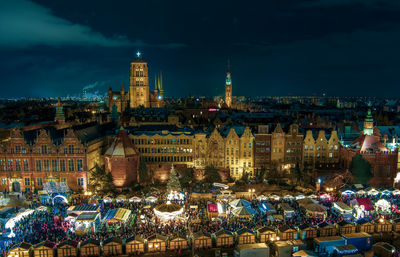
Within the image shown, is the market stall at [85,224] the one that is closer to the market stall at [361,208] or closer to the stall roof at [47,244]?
the stall roof at [47,244]

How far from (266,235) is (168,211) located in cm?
1510

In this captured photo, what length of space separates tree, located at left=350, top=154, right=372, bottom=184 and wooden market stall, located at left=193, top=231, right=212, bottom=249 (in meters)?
40.7

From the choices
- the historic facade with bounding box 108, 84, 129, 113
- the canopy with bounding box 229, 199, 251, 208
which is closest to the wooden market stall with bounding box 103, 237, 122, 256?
the canopy with bounding box 229, 199, 251, 208

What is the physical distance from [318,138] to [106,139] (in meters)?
52.2

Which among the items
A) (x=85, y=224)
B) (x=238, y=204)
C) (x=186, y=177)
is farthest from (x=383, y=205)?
(x=85, y=224)

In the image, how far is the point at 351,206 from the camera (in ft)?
181

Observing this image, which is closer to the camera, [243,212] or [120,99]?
[243,212]

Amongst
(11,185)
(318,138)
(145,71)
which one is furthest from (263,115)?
(11,185)

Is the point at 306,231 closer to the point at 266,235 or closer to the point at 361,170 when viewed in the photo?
the point at 266,235

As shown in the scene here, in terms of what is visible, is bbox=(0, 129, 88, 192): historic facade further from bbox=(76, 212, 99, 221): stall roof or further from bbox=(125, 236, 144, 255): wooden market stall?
bbox=(125, 236, 144, 255): wooden market stall

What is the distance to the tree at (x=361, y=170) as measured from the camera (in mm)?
70062

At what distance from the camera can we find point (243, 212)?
51906mm

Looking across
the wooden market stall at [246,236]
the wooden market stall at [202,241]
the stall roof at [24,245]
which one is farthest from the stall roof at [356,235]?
the stall roof at [24,245]

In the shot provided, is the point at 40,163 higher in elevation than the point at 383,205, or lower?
higher
